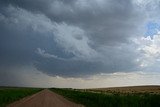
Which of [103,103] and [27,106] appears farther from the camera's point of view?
[103,103]

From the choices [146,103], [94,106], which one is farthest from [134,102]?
[94,106]

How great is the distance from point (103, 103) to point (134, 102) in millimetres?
4101

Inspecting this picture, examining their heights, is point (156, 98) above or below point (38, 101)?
above

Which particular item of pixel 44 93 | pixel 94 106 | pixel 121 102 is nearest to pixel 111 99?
pixel 121 102

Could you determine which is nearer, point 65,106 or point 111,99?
point 65,106

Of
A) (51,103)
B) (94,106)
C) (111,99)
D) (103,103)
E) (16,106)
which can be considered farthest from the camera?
(111,99)

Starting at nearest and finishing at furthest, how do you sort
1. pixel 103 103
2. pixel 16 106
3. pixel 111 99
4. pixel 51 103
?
pixel 51 103
pixel 16 106
pixel 103 103
pixel 111 99

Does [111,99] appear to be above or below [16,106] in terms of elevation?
above

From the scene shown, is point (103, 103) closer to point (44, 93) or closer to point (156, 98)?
point (156, 98)

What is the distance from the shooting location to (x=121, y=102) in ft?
146

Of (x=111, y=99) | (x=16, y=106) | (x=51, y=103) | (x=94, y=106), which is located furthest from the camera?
(x=111, y=99)

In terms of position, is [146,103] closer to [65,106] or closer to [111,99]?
[111,99]

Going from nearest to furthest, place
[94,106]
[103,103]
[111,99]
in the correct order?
[94,106] < [103,103] < [111,99]

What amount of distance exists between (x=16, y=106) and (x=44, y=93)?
2170 millimetres
